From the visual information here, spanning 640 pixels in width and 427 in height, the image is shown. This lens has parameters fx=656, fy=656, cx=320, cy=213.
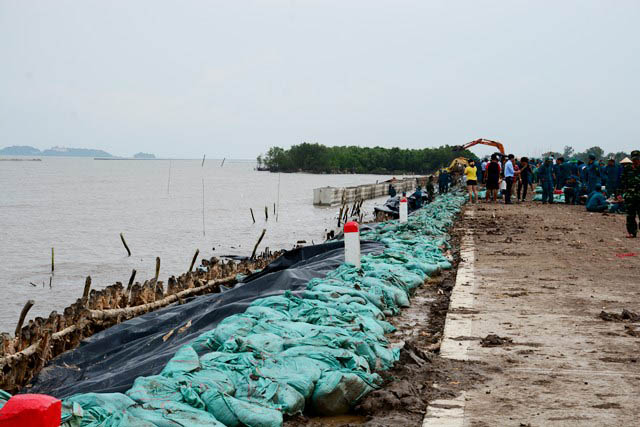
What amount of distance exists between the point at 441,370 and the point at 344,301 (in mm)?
1633

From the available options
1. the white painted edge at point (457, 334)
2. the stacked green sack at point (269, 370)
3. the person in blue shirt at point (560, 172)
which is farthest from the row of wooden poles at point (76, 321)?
the person in blue shirt at point (560, 172)

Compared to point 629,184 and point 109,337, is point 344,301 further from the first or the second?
point 629,184

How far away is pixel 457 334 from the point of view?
5.79m

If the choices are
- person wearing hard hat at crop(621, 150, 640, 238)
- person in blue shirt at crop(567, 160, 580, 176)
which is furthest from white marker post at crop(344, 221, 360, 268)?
person in blue shirt at crop(567, 160, 580, 176)

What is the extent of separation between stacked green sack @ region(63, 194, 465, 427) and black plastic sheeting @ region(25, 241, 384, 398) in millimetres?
730

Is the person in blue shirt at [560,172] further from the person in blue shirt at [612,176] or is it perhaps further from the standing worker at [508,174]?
the standing worker at [508,174]

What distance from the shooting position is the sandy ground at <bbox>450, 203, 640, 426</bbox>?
158 inches

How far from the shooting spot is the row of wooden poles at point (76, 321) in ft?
23.4

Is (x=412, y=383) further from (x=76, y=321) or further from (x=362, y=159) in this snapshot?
(x=362, y=159)

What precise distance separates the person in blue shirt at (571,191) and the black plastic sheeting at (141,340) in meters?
17.3

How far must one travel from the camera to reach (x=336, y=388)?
412cm

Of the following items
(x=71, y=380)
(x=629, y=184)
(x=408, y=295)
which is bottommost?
(x=71, y=380)

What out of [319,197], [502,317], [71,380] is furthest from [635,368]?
[319,197]

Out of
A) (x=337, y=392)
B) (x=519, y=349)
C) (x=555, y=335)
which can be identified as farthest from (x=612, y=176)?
(x=337, y=392)
